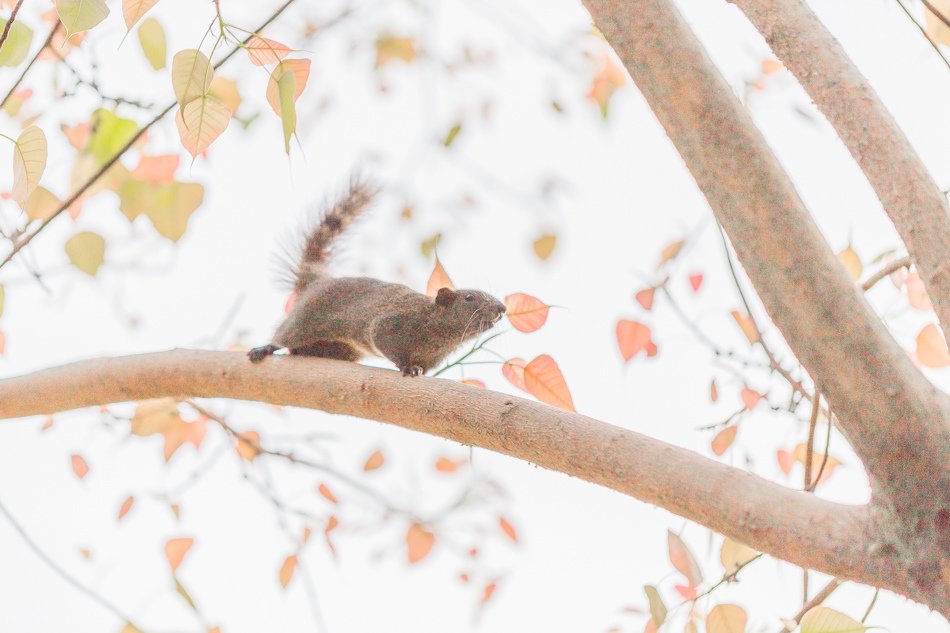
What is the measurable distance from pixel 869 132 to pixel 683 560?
2.69 ft

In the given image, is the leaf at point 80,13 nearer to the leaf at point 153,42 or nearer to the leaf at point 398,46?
the leaf at point 153,42

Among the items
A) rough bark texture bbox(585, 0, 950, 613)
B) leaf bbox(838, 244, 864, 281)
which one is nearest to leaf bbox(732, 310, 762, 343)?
leaf bbox(838, 244, 864, 281)

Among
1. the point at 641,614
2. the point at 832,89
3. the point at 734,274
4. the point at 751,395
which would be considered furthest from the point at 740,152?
the point at 641,614

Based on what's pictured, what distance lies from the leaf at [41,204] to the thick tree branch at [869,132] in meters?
1.40

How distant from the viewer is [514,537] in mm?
2652

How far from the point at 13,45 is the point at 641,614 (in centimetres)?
162

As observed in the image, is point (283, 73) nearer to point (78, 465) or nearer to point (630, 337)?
point (630, 337)

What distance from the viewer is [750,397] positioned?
1.94 metres

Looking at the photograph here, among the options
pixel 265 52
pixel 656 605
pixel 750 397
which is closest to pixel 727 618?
pixel 656 605

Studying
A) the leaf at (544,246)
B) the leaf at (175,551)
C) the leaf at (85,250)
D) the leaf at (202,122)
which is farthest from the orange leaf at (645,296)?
the leaf at (175,551)

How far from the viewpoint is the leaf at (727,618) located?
4.42ft

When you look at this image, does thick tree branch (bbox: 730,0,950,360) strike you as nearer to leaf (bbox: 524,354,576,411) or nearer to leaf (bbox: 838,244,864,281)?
leaf (bbox: 838,244,864,281)

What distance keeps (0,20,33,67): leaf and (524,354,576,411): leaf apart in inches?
39.7

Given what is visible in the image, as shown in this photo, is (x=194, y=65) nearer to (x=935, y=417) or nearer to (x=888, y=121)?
(x=888, y=121)
